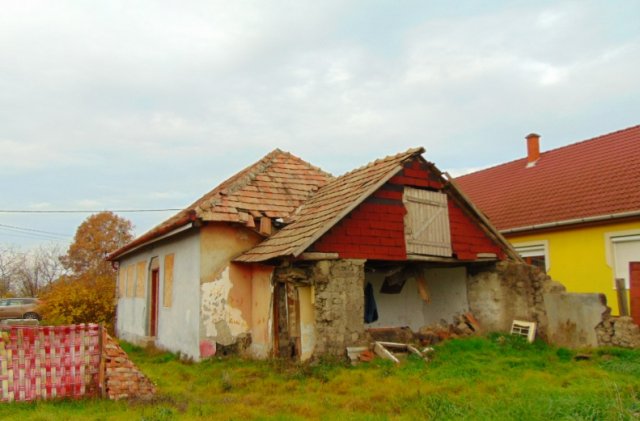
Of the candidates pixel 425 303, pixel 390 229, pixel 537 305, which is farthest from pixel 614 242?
pixel 390 229

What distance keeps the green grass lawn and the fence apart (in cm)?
29

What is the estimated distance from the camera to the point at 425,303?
14.7 metres

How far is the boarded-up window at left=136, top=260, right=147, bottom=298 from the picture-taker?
17.1 metres

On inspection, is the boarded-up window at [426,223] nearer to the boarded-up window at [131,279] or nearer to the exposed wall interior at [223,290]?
the exposed wall interior at [223,290]

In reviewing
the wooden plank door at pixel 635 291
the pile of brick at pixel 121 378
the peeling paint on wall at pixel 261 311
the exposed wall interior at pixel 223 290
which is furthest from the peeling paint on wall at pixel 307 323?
the wooden plank door at pixel 635 291

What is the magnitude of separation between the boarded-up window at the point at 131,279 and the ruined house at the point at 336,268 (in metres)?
3.89

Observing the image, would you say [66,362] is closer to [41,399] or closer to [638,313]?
[41,399]

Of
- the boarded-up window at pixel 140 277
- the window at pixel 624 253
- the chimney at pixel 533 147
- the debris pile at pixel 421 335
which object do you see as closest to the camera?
the debris pile at pixel 421 335

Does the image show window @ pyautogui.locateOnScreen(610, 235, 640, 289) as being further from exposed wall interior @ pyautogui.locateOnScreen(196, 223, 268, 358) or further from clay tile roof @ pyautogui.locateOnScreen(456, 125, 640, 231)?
exposed wall interior @ pyautogui.locateOnScreen(196, 223, 268, 358)

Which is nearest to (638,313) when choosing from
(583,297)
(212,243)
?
(583,297)

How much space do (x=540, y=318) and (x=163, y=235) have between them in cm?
967

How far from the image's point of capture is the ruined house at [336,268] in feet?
35.2

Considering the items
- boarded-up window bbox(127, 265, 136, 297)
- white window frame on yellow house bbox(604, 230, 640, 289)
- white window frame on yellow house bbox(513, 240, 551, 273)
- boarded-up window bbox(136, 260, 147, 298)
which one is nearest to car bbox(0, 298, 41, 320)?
boarded-up window bbox(127, 265, 136, 297)

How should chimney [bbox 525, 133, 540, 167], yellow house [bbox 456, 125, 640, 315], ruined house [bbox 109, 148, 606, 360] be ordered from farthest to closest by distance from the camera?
chimney [bbox 525, 133, 540, 167], yellow house [bbox 456, 125, 640, 315], ruined house [bbox 109, 148, 606, 360]
